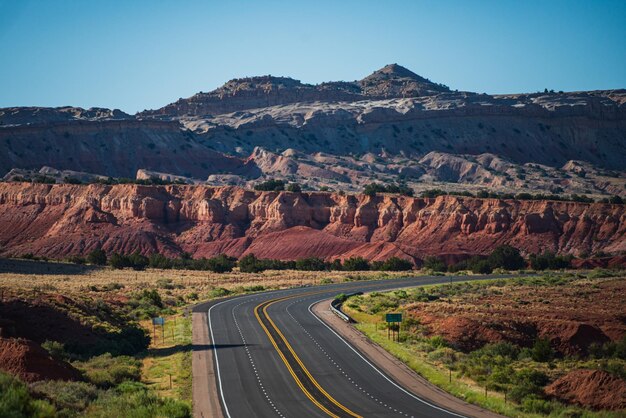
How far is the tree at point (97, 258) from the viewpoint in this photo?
338 feet

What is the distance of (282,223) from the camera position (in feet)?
393

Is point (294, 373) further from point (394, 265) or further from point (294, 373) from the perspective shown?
point (394, 265)

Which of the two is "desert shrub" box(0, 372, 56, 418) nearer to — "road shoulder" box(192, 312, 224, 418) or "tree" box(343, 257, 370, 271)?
"road shoulder" box(192, 312, 224, 418)

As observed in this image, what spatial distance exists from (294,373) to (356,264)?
64.6 metres

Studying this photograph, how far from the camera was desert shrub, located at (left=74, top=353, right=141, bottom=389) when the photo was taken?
1361 inches

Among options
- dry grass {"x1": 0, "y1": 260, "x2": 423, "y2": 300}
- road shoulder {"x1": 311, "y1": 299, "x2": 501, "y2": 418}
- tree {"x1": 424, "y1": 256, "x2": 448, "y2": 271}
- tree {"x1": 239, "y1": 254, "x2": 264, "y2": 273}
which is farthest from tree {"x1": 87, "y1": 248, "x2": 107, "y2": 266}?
road shoulder {"x1": 311, "y1": 299, "x2": 501, "y2": 418}

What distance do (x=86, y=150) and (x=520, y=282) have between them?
103721 mm

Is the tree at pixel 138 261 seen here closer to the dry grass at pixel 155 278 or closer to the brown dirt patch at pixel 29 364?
the dry grass at pixel 155 278

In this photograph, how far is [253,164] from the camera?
6929 inches

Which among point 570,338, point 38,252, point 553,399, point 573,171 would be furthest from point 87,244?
point 573,171

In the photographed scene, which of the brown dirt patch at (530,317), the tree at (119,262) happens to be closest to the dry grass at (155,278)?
the tree at (119,262)

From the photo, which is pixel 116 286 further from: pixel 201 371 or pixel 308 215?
pixel 308 215

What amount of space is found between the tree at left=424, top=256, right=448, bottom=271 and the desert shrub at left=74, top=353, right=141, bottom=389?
61.0 m

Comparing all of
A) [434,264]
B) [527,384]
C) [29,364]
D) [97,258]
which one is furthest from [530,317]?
[97,258]
